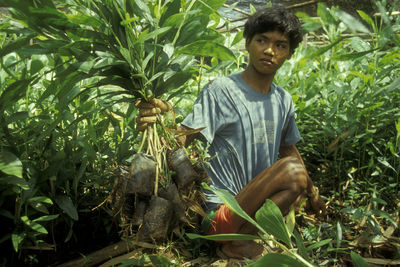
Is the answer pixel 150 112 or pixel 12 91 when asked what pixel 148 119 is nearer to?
pixel 150 112

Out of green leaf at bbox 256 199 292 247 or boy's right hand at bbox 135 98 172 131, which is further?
boy's right hand at bbox 135 98 172 131

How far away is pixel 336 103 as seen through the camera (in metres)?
1.59

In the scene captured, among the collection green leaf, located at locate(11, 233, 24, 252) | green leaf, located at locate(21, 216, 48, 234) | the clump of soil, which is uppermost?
the clump of soil

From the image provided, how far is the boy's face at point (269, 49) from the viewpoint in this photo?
1.34m

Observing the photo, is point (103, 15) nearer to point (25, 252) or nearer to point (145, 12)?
point (145, 12)

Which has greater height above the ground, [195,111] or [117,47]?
[117,47]

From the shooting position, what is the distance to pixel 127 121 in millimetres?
1312

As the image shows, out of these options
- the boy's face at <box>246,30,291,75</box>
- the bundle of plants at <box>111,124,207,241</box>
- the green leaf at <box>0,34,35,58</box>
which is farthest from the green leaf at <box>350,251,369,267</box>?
the green leaf at <box>0,34,35,58</box>

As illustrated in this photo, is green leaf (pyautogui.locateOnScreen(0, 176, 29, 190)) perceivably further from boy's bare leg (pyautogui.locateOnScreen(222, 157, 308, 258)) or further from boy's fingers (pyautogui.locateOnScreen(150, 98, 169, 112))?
boy's bare leg (pyautogui.locateOnScreen(222, 157, 308, 258))

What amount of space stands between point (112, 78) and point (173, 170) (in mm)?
301

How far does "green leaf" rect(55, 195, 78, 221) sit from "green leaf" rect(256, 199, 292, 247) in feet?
2.52

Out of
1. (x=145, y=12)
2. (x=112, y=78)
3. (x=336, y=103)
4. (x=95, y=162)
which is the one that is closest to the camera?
(x=145, y=12)

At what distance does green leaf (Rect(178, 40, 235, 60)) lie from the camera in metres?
0.99

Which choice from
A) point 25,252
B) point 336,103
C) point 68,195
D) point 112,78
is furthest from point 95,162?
point 336,103
